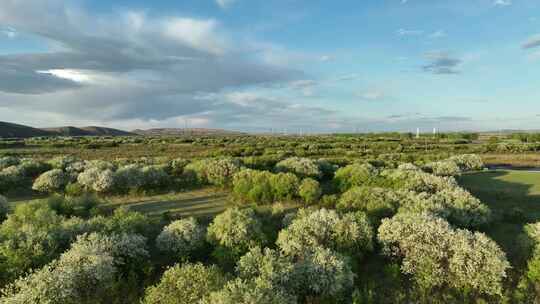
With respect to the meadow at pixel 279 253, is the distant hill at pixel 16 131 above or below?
above

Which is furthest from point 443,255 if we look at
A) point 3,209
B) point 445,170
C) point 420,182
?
point 445,170

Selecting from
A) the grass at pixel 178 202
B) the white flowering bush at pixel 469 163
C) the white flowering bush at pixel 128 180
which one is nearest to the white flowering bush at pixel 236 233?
the grass at pixel 178 202

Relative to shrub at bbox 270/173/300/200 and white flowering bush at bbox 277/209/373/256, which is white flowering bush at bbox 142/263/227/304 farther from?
shrub at bbox 270/173/300/200

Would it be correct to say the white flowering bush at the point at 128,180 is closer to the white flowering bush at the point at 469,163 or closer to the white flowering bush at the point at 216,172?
the white flowering bush at the point at 216,172

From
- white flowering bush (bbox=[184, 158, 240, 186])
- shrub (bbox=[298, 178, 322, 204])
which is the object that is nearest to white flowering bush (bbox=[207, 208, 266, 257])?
shrub (bbox=[298, 178, 322, 204])

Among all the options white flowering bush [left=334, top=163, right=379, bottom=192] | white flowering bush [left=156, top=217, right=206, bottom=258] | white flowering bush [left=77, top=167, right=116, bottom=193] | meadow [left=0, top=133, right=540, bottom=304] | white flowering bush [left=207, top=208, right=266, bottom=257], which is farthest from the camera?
white flowering bush [left=334, top=163, right=379, bottom=192]
